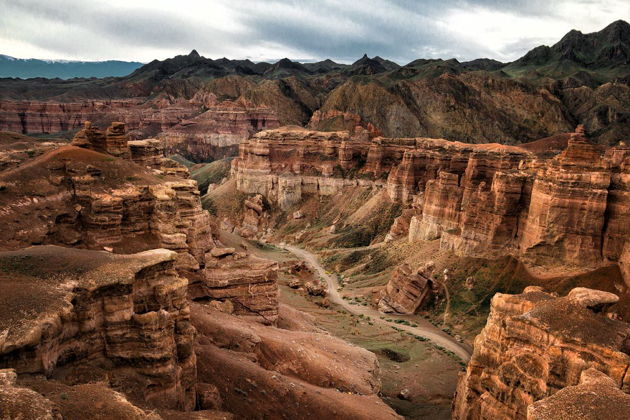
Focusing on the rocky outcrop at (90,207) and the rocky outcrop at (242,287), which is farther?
the rocky outcrop at (242,287)

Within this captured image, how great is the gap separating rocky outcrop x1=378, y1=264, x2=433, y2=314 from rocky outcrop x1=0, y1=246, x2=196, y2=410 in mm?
34992

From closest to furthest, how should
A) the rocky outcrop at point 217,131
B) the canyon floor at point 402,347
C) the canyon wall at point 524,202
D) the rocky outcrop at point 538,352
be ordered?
the rocky outcrop at point 538,352
the canyon floor at point 402,347
the canyon wall at point 524,202
the rocky outcrop at point 217,131

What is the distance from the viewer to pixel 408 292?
52656mm

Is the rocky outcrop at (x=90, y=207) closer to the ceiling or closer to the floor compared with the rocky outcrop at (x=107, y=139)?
closer to the floor

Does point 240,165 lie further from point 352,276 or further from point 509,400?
point 509,400

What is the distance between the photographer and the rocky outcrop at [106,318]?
15.0 m

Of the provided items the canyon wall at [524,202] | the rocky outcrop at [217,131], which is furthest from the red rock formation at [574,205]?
the rocky outcrop at [217,131]

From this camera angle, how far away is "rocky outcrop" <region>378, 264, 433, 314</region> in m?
51.9

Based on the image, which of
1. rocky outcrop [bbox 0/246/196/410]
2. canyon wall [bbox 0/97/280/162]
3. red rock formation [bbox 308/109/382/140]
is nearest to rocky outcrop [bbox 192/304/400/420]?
rocky outcrop [bbox 0/246/196/410]

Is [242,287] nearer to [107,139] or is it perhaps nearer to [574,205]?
[107,139]

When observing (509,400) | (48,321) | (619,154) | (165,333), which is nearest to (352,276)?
(619,154)

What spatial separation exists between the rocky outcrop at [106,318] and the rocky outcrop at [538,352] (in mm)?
14314

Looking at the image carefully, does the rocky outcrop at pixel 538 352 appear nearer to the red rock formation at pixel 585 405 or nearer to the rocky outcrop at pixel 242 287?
the red rock formation at pixel 585 405

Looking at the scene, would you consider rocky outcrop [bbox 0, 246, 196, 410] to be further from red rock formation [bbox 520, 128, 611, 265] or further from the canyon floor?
red rock formation [bbox 520, 128, 611, 265]
